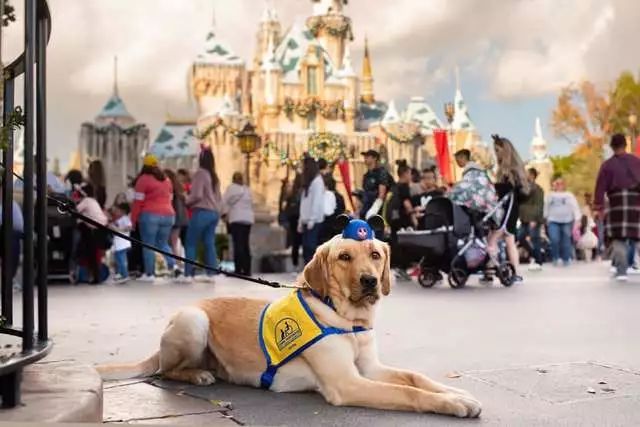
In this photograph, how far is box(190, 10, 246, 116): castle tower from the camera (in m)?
80.3

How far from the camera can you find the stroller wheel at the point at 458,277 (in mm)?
9539

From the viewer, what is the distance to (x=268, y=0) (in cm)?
8625

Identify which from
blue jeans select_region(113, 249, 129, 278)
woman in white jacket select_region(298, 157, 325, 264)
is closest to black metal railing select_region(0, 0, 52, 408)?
woman in white jacket select_region(298, 157, 325, 264)

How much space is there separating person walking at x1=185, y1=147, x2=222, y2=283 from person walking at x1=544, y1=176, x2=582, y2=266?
592 centimetres

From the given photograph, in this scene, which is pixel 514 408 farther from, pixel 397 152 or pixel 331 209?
pixel 397 152

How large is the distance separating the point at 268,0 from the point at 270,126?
18.3 m

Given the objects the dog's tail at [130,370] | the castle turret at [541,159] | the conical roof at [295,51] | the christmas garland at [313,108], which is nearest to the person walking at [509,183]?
the dog's tail at [130,370]

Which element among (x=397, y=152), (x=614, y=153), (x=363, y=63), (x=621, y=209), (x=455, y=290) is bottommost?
(x=455, y=290)

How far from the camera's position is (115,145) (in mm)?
77312

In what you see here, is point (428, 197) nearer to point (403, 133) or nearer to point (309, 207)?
point (309, 207)

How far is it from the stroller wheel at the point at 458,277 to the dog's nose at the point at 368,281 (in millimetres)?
6660

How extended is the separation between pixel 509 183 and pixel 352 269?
22.6 ft

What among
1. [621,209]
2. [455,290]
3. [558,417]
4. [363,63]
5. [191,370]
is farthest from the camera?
[363,63]

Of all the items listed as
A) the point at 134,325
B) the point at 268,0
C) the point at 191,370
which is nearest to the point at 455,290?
the point at 134,325
